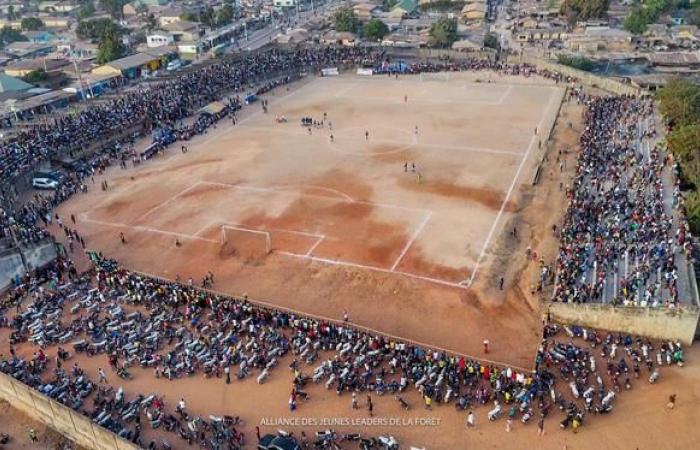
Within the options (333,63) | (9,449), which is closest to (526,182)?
(9,449)

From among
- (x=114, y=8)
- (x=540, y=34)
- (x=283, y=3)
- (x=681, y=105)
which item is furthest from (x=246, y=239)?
(x=283, y=3)

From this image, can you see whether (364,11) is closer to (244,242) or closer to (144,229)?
(144,229)

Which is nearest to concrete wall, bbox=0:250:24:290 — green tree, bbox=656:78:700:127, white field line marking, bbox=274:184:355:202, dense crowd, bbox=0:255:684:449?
dense crowd, bbox=0:255:684:449

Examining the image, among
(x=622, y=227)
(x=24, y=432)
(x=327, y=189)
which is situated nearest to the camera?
(x=24, y=432)

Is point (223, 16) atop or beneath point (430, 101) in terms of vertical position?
atop

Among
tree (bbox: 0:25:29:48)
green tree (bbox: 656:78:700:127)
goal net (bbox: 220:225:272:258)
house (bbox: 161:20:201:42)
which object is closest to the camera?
goal net (bbox: 220:225:272:258)

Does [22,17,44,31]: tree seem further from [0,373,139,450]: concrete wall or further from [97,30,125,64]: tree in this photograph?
[0,373,139,450]: concrete wall

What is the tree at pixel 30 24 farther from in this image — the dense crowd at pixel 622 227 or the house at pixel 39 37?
the dense crowd at pixel 622 227
